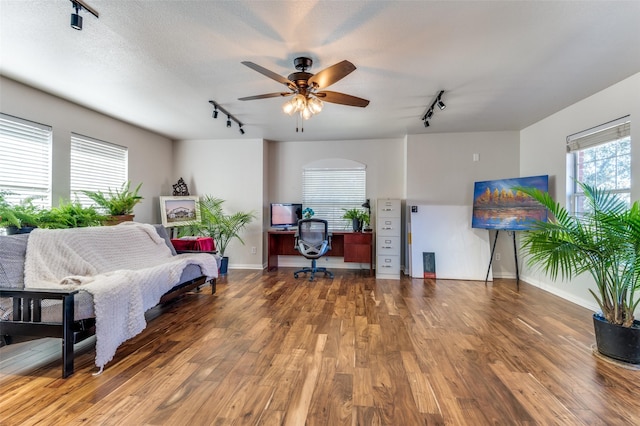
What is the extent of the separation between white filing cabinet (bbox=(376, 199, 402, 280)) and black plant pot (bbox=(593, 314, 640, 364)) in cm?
268

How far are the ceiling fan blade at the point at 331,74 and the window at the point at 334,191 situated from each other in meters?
3.05

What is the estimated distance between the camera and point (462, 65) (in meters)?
2.56

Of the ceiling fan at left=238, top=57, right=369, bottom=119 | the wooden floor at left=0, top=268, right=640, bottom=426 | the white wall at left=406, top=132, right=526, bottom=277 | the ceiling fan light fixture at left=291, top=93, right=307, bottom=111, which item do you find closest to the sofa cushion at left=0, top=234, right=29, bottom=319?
the wooden floor at left=0, top=268, right=640, bottom=426

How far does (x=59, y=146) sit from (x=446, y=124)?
5212mm

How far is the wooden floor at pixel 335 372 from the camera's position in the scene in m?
1.54

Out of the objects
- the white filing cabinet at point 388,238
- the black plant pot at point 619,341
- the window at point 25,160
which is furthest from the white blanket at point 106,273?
the black plant pot at point 619,341

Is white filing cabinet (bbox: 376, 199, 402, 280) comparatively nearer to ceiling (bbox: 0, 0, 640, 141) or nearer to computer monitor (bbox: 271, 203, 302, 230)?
computer monitor (bbox: 271, 203, 302, 230)

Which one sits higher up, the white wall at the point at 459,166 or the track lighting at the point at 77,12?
the track lighting at the point at 77,12

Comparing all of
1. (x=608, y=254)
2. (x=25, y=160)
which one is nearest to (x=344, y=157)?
(x=608, y=254)

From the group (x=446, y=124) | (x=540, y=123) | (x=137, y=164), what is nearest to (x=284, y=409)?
(x=446, y=124)

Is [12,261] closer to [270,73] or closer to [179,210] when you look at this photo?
[270,73]

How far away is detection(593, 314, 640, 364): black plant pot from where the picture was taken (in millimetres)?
2043

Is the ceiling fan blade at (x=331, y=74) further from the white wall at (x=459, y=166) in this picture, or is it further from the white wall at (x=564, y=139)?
the white wall at (x=459, y=166)

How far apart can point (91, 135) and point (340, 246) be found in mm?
4126
